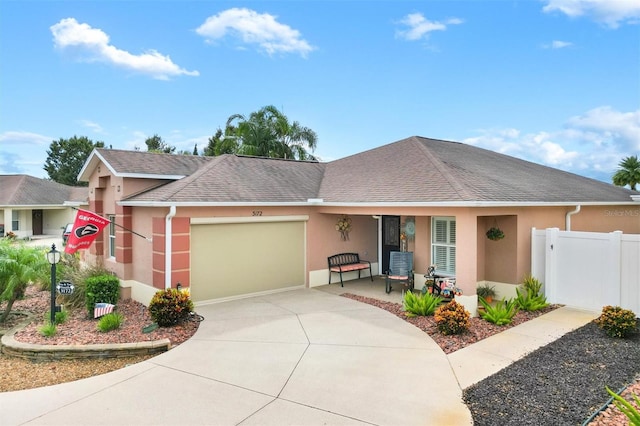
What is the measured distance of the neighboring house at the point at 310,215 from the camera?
9.95m

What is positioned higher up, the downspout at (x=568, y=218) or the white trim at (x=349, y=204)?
the white trim at (x=349, y=204)

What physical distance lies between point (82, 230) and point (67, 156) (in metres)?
54.7

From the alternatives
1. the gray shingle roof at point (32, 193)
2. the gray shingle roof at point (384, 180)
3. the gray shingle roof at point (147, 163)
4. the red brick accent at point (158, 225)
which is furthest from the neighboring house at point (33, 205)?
the red brick accent at point (158, 225)

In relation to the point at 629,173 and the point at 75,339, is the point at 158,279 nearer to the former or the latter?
the point at 75,339

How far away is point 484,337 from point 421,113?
15.1 meters

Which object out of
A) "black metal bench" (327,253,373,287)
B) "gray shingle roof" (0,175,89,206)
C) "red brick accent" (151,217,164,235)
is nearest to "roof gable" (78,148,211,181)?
"red brick accent" (151,217,164,235)

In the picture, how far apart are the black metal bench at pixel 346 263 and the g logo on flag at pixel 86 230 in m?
7.01

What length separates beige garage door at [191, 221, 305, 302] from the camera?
34.7 ft

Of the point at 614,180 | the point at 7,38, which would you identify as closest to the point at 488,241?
the point at 7,38

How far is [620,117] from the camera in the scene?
640 inches

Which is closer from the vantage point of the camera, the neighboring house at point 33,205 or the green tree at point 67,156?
the neighboring house at point 33,205

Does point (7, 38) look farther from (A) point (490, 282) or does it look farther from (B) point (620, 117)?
(B) point (620, 117)

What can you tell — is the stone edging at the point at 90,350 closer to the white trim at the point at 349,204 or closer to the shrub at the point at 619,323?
the white trim at the point at 349,204

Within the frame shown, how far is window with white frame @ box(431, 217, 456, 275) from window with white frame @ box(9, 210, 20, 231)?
3370 centimetres
